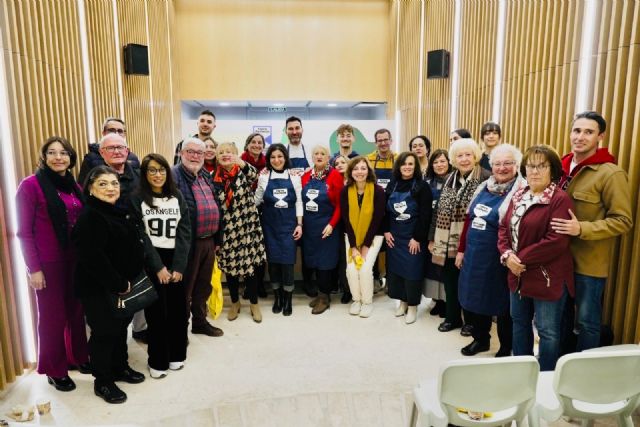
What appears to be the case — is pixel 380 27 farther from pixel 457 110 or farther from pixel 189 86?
pixel 189 86

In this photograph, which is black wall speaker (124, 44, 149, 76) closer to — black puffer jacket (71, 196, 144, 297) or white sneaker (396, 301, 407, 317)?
black puffer jacket (71, 196, 144, 297)

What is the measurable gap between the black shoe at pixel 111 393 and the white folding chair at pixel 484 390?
6.33 ft

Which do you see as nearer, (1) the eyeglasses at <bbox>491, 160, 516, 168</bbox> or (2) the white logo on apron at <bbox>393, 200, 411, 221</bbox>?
(1) the eyeglasses at <bbox>491, 160, 516, 168</bbox>

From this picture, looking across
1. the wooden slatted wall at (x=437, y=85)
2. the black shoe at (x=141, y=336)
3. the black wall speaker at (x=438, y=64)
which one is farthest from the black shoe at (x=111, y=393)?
the black wall speaker at (x=438, y=64)

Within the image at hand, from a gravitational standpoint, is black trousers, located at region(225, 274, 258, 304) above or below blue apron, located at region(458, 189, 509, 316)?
below

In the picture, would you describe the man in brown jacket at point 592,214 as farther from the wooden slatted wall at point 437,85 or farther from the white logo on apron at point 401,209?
the wooden slatted wall at point 437,85

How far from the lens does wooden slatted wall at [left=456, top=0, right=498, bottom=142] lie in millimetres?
4691

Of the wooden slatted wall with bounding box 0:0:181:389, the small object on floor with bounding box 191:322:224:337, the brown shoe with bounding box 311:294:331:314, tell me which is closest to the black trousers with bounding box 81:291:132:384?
the wooden slatted wall with bounding box 0:0:181:389

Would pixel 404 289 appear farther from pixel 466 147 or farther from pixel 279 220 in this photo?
pixel 466 147

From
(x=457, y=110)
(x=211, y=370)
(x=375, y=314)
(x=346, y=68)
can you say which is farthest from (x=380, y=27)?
(x=211, y=370)

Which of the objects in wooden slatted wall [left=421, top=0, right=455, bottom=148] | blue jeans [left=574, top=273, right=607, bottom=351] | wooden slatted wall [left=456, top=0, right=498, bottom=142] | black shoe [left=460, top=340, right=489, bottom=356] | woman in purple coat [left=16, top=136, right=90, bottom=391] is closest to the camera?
blue jeans [left=574, top=273, right=607, bottom=351]

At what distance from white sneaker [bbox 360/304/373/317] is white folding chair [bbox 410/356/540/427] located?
2276mm

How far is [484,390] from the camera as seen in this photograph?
1.64 metres

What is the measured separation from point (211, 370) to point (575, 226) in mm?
2517
